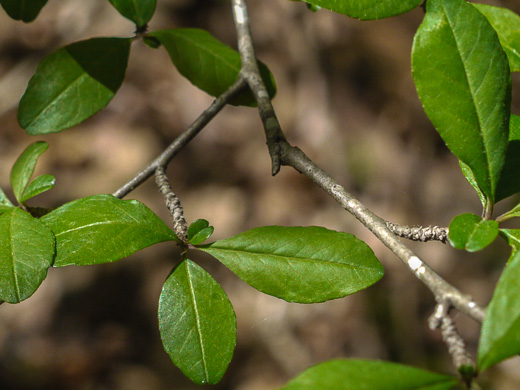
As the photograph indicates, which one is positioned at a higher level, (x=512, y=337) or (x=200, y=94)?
(x=512, y=337)

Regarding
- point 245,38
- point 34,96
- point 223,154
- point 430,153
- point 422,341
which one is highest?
point 245,38

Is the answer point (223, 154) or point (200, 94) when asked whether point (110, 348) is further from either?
point (200, 94)

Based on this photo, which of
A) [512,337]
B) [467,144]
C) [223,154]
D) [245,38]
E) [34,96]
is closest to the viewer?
[512,337]

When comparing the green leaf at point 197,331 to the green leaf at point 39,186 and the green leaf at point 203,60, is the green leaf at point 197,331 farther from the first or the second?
the green leaf at point 203,60

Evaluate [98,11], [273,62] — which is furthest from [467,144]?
[98,11]

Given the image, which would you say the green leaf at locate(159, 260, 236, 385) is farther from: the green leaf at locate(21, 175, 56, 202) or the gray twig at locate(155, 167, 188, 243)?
the green leaf at locate(21, 175, 56, 202)

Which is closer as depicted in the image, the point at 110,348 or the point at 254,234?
the point at 254,234

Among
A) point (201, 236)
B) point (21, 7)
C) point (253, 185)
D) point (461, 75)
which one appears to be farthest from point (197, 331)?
point (253, 185)
